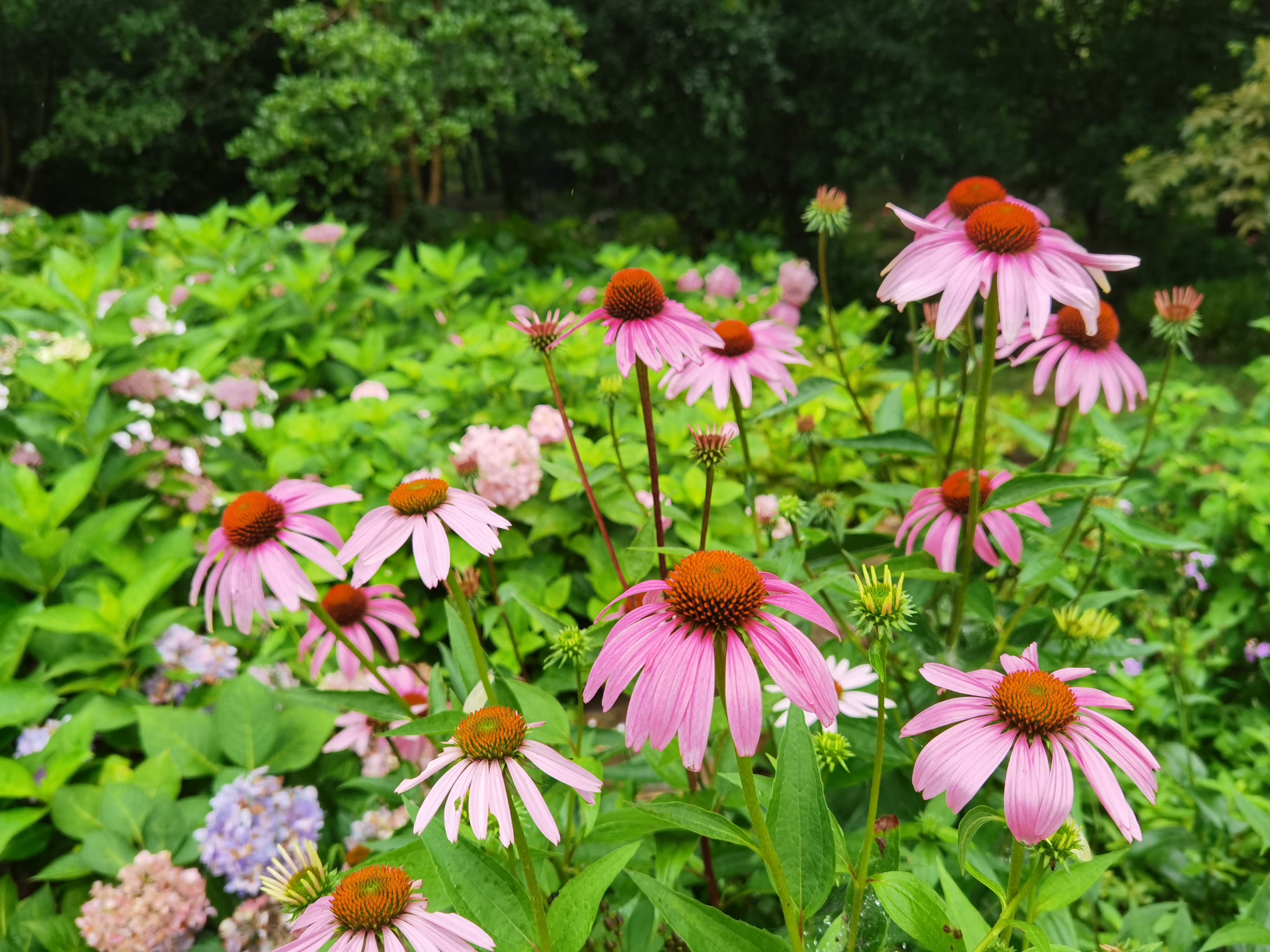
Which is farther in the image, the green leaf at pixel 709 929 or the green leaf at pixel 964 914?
the green leaf at pixel 964 914

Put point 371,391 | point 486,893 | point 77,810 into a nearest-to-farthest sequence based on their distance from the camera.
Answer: point 486,893
point 77,810
point 371,391

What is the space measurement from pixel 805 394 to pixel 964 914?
2.42ft

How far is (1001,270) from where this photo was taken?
0.86 meters

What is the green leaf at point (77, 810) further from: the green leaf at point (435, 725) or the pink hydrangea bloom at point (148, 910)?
the green leaf at point (435, 725)

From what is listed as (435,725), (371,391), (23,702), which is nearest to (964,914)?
(435,725)

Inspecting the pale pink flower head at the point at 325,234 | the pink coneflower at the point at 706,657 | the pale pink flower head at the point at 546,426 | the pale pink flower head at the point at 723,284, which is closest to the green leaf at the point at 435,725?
the pink coneflower at the point at 706,657

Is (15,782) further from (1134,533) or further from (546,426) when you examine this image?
(1134,533)

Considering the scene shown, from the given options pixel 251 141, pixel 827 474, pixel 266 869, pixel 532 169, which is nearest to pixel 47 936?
pixel 266 869

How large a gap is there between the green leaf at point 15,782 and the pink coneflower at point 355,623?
20.7 inches

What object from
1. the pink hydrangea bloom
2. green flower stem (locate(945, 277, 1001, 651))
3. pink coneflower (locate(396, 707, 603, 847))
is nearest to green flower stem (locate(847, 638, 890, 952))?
pink coneflower (locate(396, 707, 603, 847))

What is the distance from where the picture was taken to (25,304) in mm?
3121

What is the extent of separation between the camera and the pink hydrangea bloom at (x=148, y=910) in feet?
3.48

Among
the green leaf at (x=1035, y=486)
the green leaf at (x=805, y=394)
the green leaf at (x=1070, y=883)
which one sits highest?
the green leaf at (x=1035, y=486)

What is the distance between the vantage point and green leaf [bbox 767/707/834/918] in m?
0.72
